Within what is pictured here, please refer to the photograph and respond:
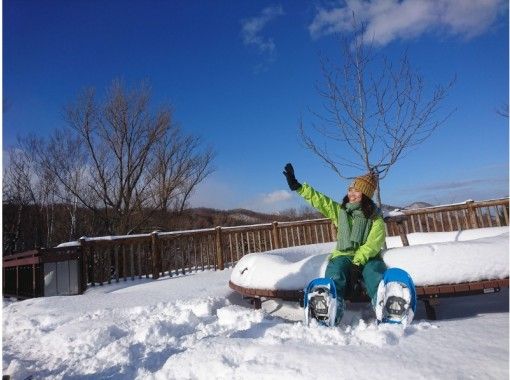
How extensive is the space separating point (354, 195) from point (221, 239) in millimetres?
5434

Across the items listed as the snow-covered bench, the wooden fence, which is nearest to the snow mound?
the snow-covered bench

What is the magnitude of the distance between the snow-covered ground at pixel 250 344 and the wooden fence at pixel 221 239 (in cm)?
279

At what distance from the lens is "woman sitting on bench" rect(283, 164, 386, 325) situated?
349 cm

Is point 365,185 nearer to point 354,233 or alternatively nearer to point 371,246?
point 354,233

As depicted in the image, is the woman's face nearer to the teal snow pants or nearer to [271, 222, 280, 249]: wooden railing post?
the teal snow pants

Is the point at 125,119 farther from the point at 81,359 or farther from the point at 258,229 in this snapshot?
→ the point at 81,359

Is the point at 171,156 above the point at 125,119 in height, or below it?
below

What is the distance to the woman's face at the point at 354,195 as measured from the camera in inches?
162

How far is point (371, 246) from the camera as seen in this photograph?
3725 millimetres

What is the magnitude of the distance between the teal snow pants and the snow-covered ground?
13.2 inches

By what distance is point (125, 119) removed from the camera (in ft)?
53.5

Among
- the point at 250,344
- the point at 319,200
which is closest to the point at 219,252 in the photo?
the point at 319,200

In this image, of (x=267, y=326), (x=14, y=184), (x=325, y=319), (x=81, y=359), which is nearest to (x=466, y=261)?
(x=325, y=319)

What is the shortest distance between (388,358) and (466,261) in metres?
1.77
